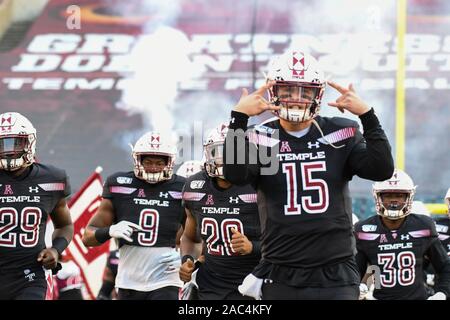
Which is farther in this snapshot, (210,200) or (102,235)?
(102,235)

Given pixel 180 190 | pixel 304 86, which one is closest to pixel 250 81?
pixel 180 190

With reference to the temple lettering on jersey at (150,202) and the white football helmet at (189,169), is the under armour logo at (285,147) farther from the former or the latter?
the white football helmet at (189,169)

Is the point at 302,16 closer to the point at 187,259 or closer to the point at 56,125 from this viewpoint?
the point at 56,125

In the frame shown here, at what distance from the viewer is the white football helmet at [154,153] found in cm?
834

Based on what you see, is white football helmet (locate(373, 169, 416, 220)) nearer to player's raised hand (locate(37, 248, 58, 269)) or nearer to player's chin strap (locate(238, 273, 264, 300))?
player's raised hand (locate(37, 248, 58, 269))

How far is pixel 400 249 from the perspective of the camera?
840cm

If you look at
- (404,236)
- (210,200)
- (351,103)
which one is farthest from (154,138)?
(351,103)

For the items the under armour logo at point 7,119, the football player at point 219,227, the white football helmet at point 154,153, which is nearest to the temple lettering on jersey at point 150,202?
the white football helmet at point 154,153

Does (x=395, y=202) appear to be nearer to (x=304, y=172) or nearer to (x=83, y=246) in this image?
(x=304, y=172)

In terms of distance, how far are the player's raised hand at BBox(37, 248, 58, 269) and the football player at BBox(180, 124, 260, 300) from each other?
847 mm

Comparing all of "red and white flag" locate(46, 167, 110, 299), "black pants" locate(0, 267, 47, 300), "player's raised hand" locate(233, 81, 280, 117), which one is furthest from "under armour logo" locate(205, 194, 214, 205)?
"red and white flag" locate(46, 167, 110, 299)

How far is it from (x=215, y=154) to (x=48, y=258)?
1.41 meters

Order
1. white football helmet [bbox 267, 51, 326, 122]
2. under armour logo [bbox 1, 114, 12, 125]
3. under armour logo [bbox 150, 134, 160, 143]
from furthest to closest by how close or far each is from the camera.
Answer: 1. under armour logo [bbox 150, 134, 160, 143]
2. under armour logo [bbox 1, 114, 12, 125]
3. white football helmet [bbox 267, 51, 326, 122]

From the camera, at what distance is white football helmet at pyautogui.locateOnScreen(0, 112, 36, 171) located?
7.35 metres
